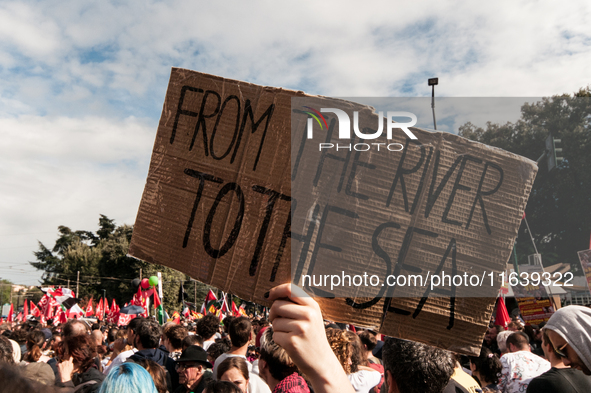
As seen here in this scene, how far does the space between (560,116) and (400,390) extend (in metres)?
38.2

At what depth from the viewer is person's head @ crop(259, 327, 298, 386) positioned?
313 centimetres

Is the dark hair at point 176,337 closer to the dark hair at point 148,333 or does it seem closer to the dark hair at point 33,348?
the dark hair at point 148,333

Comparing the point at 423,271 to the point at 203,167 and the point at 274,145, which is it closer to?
the point at 274,145

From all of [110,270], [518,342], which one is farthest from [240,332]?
[110,270]

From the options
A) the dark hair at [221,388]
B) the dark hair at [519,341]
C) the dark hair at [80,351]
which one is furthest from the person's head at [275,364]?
the dark hair at [519,341]

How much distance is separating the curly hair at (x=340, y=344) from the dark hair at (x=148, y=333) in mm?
2171

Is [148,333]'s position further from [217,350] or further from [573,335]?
[573,335]

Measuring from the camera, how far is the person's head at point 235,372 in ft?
11.9

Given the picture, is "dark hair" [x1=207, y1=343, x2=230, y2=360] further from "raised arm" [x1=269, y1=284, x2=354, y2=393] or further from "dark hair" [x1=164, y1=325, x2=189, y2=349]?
"raised arm" [x1=269, y1=284, x2=354, y2=393]

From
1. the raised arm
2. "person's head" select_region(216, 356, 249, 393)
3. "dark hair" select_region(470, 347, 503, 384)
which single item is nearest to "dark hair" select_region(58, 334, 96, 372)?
"person's head" select_region(216, 356, 249, 393)

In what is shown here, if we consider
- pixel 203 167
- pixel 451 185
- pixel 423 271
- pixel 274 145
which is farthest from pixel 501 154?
pixel 203 167

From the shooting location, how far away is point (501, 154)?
1.70m

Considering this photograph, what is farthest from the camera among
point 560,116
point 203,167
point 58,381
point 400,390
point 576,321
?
point 560,116

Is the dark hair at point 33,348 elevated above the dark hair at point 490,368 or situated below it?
below
